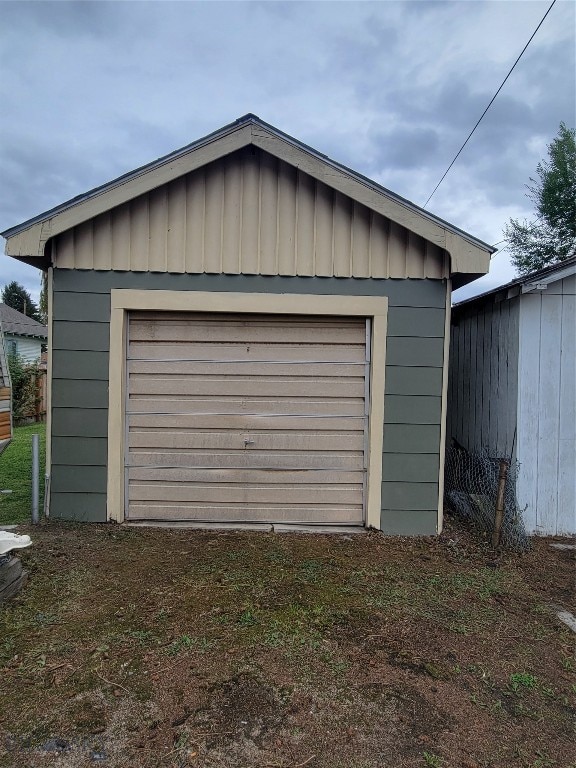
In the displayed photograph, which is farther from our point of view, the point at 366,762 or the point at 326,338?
the point at 326,338

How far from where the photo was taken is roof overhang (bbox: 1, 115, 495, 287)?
14.3 feet

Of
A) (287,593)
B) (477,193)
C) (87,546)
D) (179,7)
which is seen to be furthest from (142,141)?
(287,593)

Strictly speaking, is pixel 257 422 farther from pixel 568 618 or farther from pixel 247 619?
pixel 568 618

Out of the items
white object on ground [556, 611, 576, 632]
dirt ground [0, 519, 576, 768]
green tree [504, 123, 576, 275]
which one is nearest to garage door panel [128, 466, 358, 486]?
dirt ground [0, 519, 576, 768]

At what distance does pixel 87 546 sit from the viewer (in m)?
4.18

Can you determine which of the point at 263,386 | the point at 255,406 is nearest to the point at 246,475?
the point at 255,406

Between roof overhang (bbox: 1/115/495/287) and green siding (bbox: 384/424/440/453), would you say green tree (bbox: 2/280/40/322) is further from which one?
green siding (bbox: 384/424/440/453)

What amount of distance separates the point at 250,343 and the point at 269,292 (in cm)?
55

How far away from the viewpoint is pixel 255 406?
16.1 ft

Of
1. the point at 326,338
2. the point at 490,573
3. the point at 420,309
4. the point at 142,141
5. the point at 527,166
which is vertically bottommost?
the point at 490,573

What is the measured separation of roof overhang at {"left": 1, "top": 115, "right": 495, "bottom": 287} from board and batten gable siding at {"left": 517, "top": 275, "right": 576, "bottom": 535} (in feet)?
3.82

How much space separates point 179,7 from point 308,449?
Answer: 6516 mm

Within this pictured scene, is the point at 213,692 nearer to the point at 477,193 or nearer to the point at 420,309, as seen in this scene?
the point at 420,309

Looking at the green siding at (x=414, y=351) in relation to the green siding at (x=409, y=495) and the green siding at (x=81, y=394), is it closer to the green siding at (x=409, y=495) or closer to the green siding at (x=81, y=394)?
the green siding at (x=409, y=495)
